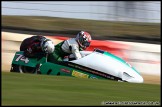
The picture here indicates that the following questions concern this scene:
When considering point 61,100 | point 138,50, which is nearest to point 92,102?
point 61,100

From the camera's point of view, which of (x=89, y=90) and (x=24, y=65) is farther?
(x=24, y=65)

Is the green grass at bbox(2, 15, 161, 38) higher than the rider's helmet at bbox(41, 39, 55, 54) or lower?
higher

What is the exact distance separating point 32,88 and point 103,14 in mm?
7637

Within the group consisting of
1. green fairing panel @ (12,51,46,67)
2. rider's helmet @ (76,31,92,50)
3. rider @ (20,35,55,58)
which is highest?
rider's helmet @ (76,31,92,50)

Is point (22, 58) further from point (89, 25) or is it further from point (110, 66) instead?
point (89, 25)

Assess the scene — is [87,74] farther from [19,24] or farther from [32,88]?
[19,24]

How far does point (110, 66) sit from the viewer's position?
10.9 metres

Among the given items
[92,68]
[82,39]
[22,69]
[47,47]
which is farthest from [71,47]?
[22,69]

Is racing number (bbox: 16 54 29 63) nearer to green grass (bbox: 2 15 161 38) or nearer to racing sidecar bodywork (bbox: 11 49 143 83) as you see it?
racing sidecar bodywork (bbox: 11 49 143 83)

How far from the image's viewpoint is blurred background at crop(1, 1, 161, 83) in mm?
12992

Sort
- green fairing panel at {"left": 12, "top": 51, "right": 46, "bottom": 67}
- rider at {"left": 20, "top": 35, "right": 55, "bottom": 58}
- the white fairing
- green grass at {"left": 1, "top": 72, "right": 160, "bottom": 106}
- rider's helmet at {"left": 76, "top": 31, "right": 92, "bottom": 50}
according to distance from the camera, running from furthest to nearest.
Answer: rider's helmet at {"left": 76, "top": 31, "right": 92, "bottom": 50}
rider at {"left": 20, "top": 35, "right": 55, "bottom": 58}
green fairing panel at {"left": 12, "top": 51, "right": 46, "bottom": 67}
the white fairing
green grass at {"left": 1, "top": 72, "right": 160, "bottom": 106}

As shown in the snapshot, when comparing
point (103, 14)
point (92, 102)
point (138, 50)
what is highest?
point (103, 14)

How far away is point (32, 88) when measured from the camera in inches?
270

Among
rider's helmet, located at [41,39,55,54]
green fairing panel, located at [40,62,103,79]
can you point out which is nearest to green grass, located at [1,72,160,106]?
green fairing panel, located at [40,62,103,79]
